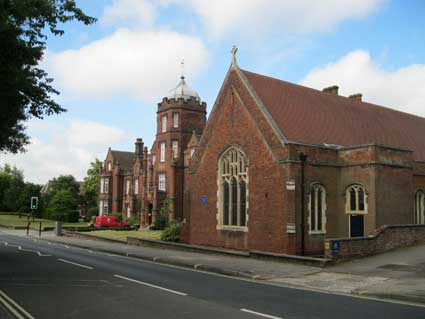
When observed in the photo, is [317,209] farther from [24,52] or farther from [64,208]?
[64,208]

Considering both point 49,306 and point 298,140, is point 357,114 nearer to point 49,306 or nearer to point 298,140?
point 298,140

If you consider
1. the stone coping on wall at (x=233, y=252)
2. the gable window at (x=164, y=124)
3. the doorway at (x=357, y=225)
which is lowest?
the stone coping on wall at (x=233, y=252)

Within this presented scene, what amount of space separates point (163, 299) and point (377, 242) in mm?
11850

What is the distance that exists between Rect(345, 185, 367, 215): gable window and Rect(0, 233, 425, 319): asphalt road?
10.0m

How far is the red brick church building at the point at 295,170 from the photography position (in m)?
22.0

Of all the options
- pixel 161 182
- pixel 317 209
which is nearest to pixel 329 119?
pixel 317 209

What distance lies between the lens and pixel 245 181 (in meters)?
24.5

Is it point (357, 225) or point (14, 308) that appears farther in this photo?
point (357, 225)

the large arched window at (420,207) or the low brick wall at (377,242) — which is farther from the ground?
the large arched window at (420,207)

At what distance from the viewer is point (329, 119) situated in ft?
88.9

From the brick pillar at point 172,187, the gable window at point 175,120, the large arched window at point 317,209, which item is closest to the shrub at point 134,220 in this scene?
the brick pillar at point 172,187

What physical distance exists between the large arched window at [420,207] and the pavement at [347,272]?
536 cm

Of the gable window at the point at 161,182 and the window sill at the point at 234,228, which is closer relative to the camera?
the window sill at the point at 234,228

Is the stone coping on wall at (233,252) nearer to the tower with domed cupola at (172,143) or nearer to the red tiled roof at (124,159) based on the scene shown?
the tower with domed cupola at (172,143)
